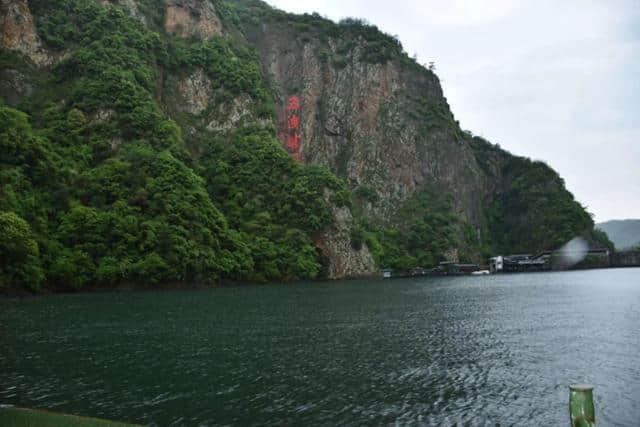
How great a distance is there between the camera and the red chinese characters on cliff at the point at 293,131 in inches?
5561

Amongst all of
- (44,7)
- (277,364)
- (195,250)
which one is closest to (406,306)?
(277,364)

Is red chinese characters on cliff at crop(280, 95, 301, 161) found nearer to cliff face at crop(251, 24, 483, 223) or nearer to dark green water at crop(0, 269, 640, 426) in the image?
cliff face at crop(251, 24, 483, 223)

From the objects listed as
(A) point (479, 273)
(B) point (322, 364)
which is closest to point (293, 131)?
(A) point (479, 273)

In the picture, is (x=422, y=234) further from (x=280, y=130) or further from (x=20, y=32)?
(x=20, y=32)

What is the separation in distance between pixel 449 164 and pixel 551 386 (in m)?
145

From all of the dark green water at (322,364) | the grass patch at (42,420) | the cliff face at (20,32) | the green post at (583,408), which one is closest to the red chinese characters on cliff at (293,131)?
the cliff face at (20,32)

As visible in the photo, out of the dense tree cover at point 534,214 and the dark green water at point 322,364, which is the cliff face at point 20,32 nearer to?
the dark green water at point 322,364

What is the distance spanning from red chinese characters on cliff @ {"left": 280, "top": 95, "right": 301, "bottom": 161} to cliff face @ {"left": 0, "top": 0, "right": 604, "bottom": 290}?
409mm

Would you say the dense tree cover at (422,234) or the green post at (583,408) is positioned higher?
the dense tree cover at (422,234)

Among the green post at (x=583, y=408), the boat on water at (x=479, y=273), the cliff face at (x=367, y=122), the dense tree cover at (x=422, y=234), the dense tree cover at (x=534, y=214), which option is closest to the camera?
the green post at (x=583, y=408)

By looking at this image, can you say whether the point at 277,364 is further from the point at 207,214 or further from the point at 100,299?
the point at 207,214

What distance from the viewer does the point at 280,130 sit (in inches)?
5595

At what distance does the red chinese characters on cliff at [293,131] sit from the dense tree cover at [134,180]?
10882mm

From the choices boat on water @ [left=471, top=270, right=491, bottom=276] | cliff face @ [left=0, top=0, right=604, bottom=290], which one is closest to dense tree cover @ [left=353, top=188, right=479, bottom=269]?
cliff face @ [left=0, top=0, right=604, bottom=290]
